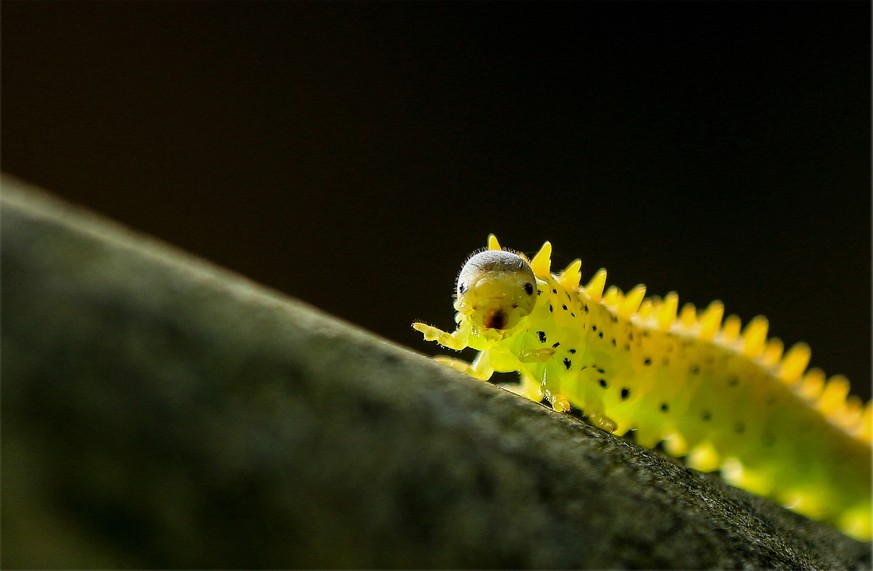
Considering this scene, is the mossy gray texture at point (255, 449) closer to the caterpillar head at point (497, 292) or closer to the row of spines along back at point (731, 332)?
the caterpillar head at point (497, 292)

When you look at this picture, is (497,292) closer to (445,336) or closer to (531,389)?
(445,336)

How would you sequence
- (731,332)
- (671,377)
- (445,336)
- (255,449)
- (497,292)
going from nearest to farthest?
(255,449), (497,292), (445,336), (671,377), (731,332)

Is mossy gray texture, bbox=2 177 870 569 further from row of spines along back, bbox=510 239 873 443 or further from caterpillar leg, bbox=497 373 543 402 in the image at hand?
row of spines along back, bbox=510 239 873 443

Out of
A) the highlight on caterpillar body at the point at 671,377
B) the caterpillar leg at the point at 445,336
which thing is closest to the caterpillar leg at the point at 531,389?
the highlight on caterpillar body at the point at 671,377

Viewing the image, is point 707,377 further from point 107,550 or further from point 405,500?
point 107,550

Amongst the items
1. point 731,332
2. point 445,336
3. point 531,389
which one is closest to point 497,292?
point 445,336

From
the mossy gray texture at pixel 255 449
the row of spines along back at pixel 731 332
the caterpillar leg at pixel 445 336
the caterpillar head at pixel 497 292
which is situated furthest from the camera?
the row of spines along back at pixel 731 332

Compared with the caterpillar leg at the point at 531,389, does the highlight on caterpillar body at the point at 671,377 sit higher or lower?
higher

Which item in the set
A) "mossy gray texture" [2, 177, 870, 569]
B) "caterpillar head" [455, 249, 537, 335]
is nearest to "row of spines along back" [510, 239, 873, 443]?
"caterpillar head" [455, 249, 537, 335]
